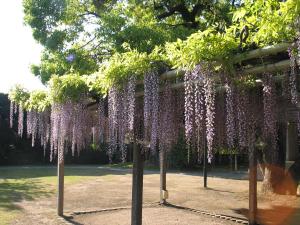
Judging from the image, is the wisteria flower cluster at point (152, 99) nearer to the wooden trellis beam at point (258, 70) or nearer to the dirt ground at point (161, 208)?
the wooden trellis beam at point (258, 70)

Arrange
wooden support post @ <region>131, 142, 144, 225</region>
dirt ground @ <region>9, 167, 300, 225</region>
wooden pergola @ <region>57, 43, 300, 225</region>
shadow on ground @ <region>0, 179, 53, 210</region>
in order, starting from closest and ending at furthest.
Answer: wooden pergola @ <region>57, 43, 300, 225</region> < wooden support post @ <region>131, 142, 144, 225</region> < dirt ground @ <region>9, 167, 300, 225</region> < shadow on ground @ <region>0, 179, 53, 210</region>

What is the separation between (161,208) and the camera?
10.9 metres

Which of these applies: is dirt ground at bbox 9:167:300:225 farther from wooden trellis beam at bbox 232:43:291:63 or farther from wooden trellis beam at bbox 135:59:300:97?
wooden trellis beam at bbox 232:43:291:63

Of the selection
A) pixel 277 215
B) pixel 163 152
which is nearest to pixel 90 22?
pixel 163 152

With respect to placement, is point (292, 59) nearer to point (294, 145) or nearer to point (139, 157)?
point (139, 157)

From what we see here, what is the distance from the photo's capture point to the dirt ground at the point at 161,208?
9234 millimetres

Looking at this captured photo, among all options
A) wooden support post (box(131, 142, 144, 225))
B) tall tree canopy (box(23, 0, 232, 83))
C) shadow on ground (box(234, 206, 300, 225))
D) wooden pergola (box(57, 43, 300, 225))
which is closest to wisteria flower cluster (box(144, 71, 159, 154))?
wooden pergola (box(57, 43, 300, 225))

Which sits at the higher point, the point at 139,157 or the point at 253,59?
the point at 253,59

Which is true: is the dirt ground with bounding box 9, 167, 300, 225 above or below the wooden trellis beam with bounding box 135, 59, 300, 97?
below

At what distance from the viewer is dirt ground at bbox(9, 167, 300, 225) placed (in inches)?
364

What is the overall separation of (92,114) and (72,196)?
201 inches

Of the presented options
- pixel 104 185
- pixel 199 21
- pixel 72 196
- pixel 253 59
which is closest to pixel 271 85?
pixel 253 59

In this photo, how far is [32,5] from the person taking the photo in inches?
392

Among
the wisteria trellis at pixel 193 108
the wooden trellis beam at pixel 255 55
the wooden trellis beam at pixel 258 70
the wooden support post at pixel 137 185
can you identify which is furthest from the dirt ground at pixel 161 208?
the wooden trellis beam at pixel 255 55
